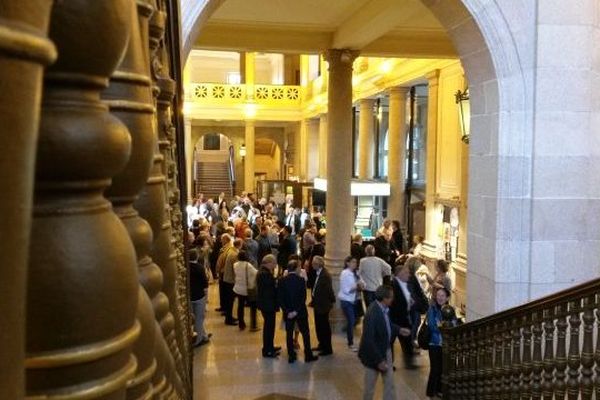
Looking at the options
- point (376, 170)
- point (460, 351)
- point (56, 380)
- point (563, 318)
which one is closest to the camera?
point (56, 380)

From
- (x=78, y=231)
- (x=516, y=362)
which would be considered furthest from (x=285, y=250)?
(x=78, y=231)

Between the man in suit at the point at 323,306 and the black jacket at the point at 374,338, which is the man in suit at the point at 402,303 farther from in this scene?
the black jacket at the point at 374,338

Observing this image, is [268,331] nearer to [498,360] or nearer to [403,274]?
[403,274]

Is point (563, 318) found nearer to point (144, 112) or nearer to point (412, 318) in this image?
point (144, 112)

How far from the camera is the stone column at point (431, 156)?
1238 centimetres

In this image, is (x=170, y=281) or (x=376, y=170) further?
(x=376, y=170)

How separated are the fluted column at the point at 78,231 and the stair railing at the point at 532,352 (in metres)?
3.60

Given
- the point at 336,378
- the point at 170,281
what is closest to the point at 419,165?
the point at 336,378

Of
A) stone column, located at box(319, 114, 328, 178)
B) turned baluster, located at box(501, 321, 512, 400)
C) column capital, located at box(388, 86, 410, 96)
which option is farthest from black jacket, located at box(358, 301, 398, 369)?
stone column, located at box(319, 114, 328, 178)

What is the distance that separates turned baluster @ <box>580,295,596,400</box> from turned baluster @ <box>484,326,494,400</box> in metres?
1.29

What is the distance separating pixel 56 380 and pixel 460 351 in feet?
18.9

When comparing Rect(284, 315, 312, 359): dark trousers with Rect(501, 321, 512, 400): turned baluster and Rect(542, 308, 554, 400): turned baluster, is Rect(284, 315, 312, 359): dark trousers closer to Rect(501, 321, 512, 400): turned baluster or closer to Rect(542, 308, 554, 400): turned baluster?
Rect(501, 321, 512, 400): turned baluster

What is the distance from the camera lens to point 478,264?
595 centimetres

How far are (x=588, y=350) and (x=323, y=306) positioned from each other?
4876 millimetres
